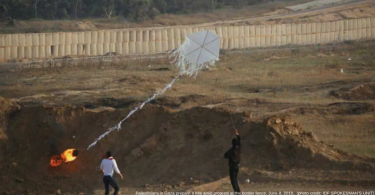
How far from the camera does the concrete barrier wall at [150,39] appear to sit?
45844mm

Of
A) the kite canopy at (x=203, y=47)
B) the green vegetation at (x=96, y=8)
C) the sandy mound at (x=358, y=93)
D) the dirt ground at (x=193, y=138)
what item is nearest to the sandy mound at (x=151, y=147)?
the dirt ground at (x=193, y=138)

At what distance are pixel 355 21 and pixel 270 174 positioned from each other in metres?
41.4

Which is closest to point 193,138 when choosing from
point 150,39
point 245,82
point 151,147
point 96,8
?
point 151,147

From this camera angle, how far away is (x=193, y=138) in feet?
65.4

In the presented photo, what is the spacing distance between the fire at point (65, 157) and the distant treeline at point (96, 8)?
47364 millimetres

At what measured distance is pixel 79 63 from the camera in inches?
1654

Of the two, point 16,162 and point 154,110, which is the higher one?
point 154,110

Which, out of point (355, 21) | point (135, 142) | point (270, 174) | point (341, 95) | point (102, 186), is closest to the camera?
point (270, 174)

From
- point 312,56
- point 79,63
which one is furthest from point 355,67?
point 79,63

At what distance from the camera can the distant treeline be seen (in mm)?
69375

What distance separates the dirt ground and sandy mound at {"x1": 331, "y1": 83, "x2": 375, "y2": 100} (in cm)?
4

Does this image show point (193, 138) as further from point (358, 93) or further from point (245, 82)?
point (245, 82)

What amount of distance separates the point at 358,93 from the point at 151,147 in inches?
519

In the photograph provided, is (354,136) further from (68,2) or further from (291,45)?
(68,2)
